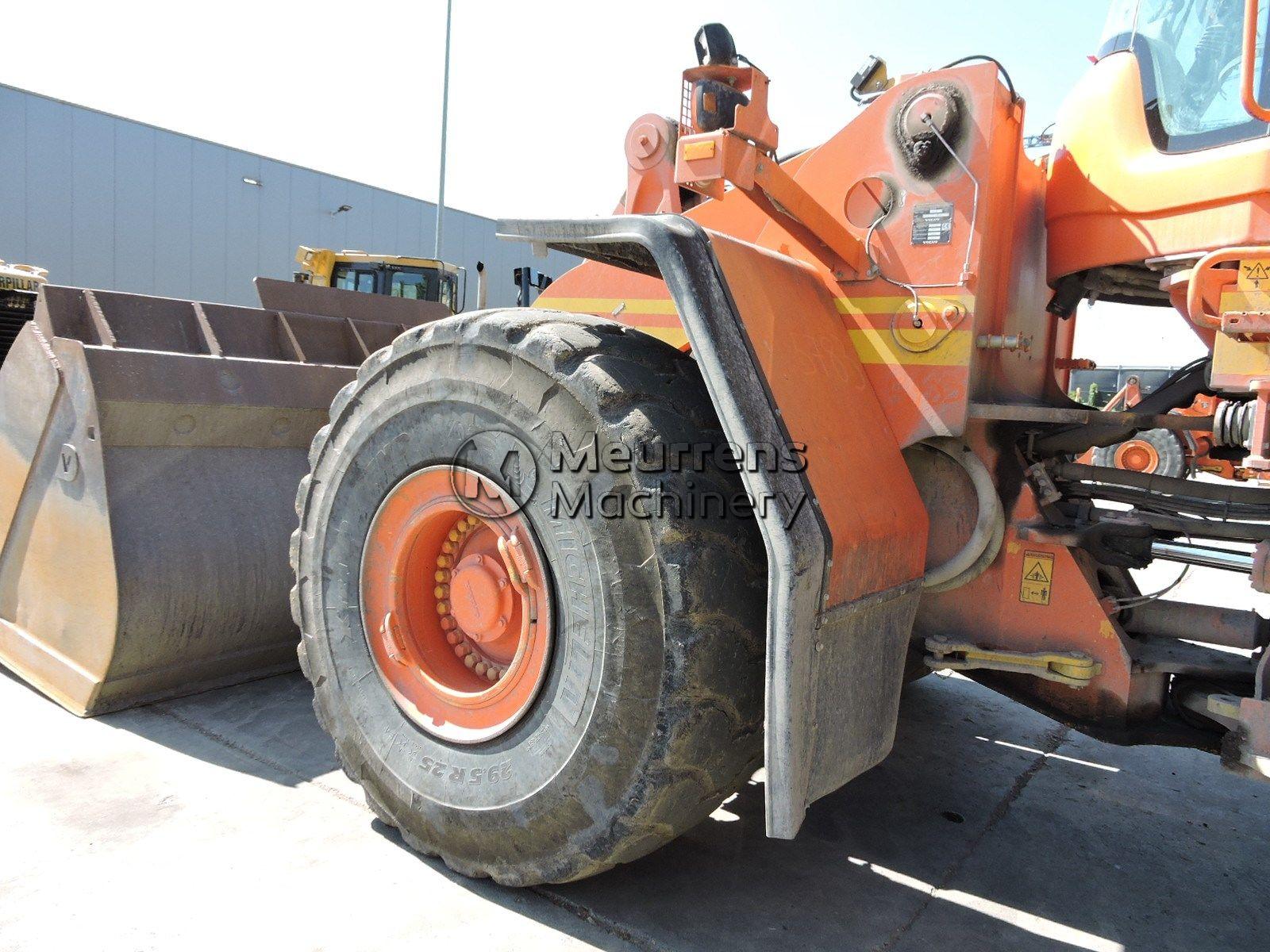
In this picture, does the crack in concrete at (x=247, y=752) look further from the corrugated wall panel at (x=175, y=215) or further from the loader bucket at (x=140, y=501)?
the corrugated wall panel at (x=175, y=215)

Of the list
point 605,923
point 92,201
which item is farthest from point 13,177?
point 605,923

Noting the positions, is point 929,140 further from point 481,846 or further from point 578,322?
point 481,846

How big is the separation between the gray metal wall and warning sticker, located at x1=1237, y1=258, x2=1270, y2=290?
17.5 m

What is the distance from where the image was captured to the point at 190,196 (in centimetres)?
2177

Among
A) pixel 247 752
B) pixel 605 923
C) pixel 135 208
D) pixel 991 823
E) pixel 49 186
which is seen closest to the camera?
pixel 605 923

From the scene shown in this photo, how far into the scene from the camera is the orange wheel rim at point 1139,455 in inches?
445

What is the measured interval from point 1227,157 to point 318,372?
10.5 feet

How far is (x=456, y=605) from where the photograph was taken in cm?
234

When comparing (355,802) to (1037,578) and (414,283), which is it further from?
(414,283)

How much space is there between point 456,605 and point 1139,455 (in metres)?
11.5

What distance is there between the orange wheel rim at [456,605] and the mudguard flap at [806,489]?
59cm

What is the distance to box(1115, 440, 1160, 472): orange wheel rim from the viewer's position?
37.1 ft

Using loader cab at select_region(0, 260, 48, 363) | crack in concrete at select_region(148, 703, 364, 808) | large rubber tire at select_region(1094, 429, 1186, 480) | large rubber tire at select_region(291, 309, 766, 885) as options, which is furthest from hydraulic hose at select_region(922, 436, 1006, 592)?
large rubber tire at select_region(1094, 429, 1186, 480)

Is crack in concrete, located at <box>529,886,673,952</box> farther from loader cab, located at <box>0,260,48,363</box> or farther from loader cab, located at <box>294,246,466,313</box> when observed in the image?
loader cab, located at <box>294,246,466,313</box>
